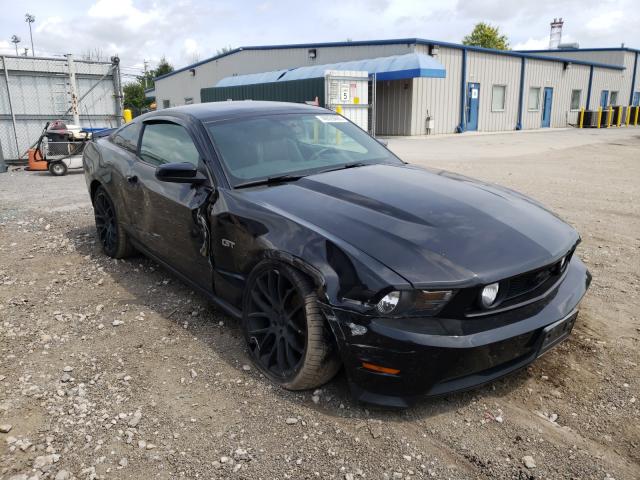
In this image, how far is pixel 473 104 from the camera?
2553 centimetres

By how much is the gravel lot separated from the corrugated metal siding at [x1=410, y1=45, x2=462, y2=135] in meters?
19.7

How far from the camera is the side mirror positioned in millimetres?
3307

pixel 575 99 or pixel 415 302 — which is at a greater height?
pixel 575 99

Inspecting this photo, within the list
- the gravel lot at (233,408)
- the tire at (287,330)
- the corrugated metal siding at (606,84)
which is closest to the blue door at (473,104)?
the corrugated metal siding at (606,84)

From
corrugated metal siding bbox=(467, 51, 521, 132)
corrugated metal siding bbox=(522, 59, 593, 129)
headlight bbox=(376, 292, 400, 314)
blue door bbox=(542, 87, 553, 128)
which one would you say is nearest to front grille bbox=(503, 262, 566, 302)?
headlight bbox=(376, 292, 400, 314)

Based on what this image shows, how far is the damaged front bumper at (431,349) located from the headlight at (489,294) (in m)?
0.07

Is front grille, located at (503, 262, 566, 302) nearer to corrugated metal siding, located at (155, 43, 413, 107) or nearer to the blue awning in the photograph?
the blue awning

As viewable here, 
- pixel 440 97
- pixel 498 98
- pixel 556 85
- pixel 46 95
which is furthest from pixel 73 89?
pixel 556 85

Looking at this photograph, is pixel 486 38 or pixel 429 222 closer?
pixel 429 222

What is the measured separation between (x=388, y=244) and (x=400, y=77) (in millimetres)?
19737

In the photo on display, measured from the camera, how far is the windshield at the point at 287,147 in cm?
346

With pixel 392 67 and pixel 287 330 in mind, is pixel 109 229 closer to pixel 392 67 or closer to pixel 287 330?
pixel 287 330

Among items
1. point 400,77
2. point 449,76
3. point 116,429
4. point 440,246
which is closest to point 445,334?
point 440,246

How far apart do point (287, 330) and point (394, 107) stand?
2235cm
